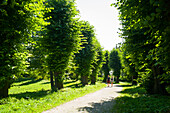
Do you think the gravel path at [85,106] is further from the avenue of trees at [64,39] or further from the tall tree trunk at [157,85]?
the tall tree trunk at [157,85]

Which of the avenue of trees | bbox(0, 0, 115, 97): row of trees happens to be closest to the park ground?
the avenue of trees

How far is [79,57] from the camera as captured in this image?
21562 millimetres

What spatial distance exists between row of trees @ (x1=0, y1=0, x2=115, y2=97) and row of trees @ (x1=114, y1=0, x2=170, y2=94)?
552 centimetres

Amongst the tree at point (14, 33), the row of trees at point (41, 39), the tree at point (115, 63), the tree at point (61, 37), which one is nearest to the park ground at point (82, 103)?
the tree at point (14, 33)

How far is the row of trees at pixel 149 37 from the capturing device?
13.3 ft

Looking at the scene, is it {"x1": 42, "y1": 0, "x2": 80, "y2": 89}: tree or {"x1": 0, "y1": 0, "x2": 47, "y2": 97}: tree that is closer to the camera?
{"x1": 0, "y1": 0, "x2": 47, "y2": 97}: tree

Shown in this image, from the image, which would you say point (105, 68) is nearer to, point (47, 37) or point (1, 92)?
point (47, 37)

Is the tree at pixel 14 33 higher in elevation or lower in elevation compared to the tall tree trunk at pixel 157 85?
higher

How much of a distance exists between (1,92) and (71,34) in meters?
8.90

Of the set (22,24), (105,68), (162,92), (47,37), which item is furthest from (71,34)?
(105,68)

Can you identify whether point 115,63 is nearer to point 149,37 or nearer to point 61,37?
point 61,37

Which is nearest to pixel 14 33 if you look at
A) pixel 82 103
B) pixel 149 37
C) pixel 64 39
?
pixel 64 39

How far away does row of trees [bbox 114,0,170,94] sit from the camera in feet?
13.3

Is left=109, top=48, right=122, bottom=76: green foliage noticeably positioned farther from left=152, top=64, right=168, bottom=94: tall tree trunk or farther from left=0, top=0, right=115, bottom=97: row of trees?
left=152, top=64, right=168, bottom=94: tall tree trunk
